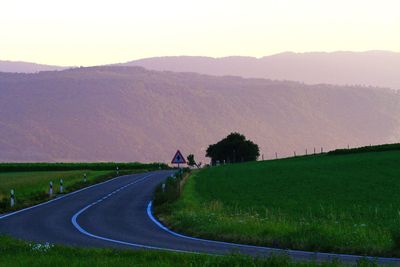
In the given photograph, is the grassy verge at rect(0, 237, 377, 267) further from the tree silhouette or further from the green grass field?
the tree silhouette

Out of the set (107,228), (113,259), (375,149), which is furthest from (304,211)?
(375,149)

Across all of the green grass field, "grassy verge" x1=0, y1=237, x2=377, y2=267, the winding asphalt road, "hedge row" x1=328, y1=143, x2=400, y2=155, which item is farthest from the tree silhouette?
"grassy verge" x1=0, y1=237, x2=377, y2=267

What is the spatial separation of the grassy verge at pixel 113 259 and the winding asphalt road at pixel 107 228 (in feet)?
3.57

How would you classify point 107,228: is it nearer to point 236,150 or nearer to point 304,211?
point 304,211

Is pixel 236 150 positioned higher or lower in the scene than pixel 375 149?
higher

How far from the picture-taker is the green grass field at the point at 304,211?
59.3 feet

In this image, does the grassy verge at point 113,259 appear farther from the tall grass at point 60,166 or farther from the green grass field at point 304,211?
the tall grass at point 60,166

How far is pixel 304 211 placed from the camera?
89.8ft

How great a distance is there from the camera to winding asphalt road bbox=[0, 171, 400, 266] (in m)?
18.2

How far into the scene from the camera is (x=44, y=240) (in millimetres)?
20781

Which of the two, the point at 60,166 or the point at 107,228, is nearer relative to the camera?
the point at 107,228

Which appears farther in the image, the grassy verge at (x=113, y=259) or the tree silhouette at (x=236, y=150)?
the tree silhouette at (x=236, y=150)

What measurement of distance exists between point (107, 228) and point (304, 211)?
7.47 meters

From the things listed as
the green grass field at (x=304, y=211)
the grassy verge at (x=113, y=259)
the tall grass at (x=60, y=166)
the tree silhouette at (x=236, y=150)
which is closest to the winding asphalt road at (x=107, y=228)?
the green grass field at (x=304, y=211)
